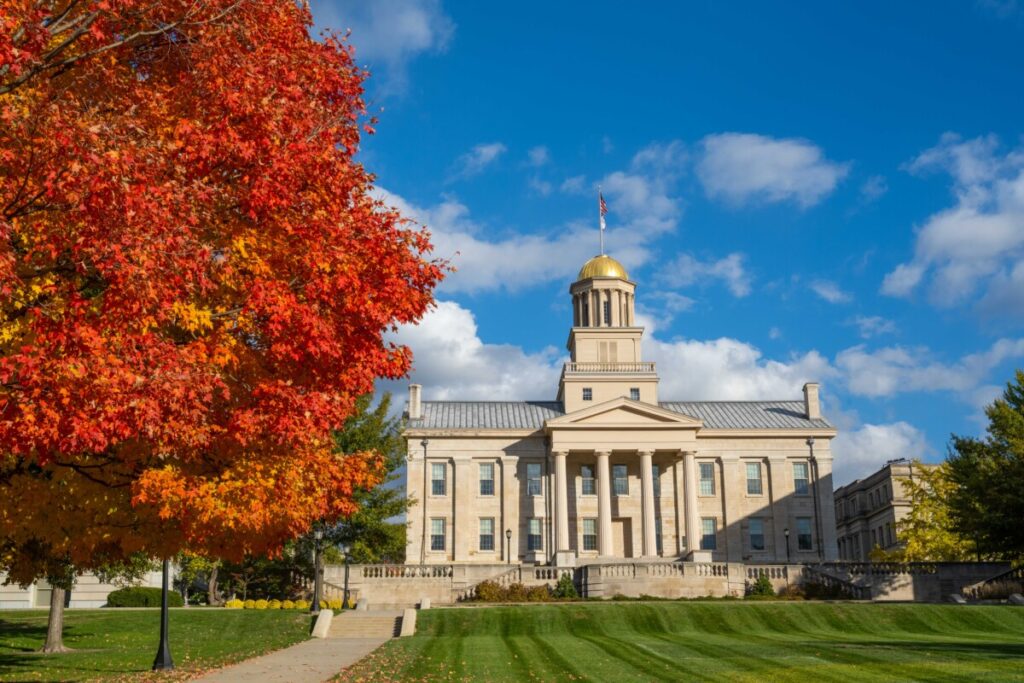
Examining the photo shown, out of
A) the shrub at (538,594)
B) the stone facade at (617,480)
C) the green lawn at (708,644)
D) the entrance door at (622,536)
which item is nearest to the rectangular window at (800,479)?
the stone facade at (617,480)

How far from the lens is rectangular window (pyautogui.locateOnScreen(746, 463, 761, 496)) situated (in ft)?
222

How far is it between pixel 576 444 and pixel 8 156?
187ft

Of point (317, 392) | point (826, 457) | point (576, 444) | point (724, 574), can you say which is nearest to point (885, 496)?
point (826, 457)

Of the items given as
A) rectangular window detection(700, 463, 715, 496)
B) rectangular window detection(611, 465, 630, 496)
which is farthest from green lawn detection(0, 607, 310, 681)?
rectangular window detection(700, 463, 715, 496)

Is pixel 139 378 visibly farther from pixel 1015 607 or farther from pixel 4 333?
pixel 1015 607

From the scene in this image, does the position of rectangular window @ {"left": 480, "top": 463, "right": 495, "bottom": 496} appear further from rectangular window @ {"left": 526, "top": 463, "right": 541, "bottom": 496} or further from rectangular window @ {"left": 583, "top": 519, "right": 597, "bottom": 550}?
rectangular window @ {"left": 583, "top": 519, "right": 597, "bottom": 550}

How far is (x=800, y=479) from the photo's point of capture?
68000 mm

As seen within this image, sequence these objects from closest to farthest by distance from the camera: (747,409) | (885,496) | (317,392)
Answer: (317,392)
(747,409)
(885,496)

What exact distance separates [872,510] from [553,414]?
37777 millimetres

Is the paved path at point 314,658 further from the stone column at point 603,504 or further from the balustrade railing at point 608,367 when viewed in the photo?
the balustrade railing at point 608,367

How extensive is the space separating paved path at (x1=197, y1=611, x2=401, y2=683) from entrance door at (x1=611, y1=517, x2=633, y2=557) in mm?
32504

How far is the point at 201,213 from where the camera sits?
10.5m

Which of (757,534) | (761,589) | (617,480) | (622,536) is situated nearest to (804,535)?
(757,534)

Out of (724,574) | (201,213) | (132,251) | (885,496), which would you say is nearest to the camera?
(132,251)
